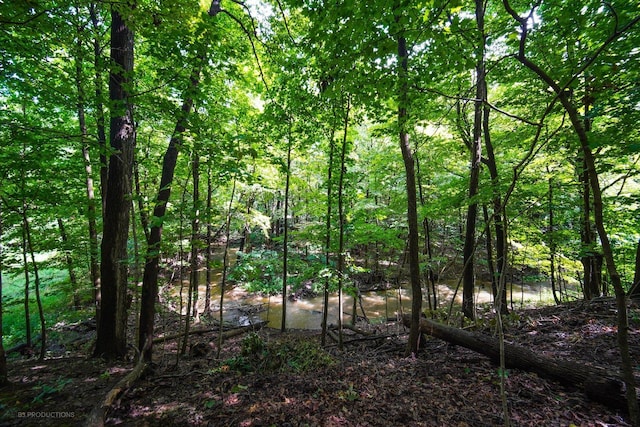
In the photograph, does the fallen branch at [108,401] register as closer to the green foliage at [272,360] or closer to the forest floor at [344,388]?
the forest floor at [344,388]

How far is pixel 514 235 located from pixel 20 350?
49.8 ft

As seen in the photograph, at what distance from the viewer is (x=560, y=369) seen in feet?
10.9

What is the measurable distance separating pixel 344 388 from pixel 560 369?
9.37 ft

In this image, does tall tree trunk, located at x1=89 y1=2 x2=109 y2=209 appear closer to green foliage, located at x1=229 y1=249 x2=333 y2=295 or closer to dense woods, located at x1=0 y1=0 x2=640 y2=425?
dense woods, located at x1=0 y1=0 x2=640 y2=425

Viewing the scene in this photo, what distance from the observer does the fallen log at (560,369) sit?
2.80m

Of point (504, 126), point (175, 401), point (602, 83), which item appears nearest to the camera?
point (602, 83)

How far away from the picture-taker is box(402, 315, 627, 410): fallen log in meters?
2.80

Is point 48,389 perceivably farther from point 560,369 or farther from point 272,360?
point 560,369

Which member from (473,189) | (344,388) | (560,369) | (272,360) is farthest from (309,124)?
(560,369)


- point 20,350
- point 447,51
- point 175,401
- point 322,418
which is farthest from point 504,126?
point 20,350

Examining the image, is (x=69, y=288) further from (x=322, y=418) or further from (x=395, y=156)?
(x=395, y=156)

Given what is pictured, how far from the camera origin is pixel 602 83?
2.80 m

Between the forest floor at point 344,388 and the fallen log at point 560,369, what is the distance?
11 centimetres

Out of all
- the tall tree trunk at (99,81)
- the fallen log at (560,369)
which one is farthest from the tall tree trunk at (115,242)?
the fallen log at (560,369)
